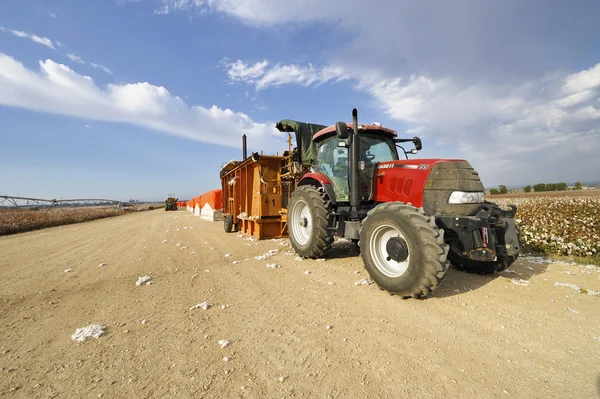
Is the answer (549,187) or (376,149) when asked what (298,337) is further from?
(549,187)

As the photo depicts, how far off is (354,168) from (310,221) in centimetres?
160

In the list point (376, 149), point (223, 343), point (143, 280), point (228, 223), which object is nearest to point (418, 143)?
point (376, 149)

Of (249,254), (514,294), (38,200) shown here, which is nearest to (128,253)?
(249,254)

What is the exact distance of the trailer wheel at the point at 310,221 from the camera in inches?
191

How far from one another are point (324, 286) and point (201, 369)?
79.9 inches

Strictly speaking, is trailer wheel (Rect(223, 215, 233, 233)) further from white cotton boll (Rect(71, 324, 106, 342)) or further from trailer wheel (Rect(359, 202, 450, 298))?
white cotton boll (Rect(71, 324, 106, 342))

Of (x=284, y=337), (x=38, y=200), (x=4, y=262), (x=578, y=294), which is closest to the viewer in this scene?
(x=284, y=337)

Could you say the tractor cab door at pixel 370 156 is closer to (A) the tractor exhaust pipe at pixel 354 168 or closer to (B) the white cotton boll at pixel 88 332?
(A) the tractor exhaust pipe at pixel 354 168

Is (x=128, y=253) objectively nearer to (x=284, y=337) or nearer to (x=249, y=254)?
(x=249, y=254)

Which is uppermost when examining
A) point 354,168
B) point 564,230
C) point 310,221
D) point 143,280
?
point 354,168

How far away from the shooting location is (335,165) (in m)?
5.14

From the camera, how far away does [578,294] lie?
10.9ft

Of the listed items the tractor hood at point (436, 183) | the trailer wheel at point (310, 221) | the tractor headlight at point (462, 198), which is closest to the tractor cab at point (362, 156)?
the trailer wheel at point (310, 221)

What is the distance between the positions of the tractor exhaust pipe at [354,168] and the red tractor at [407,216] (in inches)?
0.6
